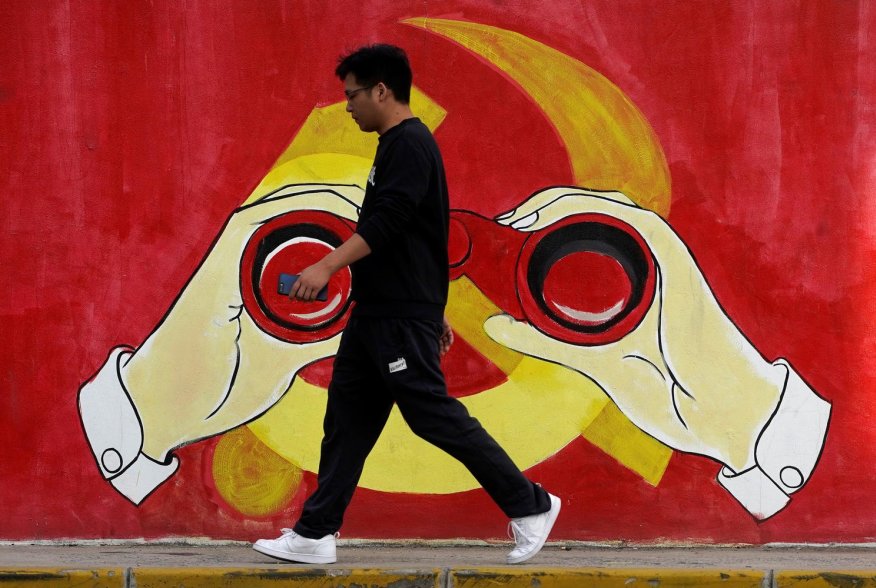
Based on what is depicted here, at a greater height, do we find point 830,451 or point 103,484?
point 103,484

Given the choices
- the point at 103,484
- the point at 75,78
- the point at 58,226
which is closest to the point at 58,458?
the point at 103,484

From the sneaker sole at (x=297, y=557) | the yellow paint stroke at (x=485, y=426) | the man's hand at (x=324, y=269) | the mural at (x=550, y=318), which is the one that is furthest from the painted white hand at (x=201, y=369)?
the man's hand at (x=324, y=269)

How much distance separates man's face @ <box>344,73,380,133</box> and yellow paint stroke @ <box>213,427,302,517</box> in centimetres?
162

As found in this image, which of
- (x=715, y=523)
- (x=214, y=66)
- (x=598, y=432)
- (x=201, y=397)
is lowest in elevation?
(x=715, y=523)

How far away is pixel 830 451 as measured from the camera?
5.23 metres

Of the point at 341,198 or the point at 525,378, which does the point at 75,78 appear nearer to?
the point at 341,198

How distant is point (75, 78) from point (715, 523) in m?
3.34

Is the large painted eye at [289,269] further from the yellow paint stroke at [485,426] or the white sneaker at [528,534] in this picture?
the white sneaker at [528,534]

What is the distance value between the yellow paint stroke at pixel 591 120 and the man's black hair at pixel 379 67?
104 cm

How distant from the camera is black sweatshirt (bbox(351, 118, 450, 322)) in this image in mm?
→ 4070

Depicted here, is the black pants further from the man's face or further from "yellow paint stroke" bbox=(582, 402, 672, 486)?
"yellow paint stroke" bbox=(582, 402, 672, 486)

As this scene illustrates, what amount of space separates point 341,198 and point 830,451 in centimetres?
237

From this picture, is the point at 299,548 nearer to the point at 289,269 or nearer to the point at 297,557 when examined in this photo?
the point at 297,557

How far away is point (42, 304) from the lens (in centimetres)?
518
